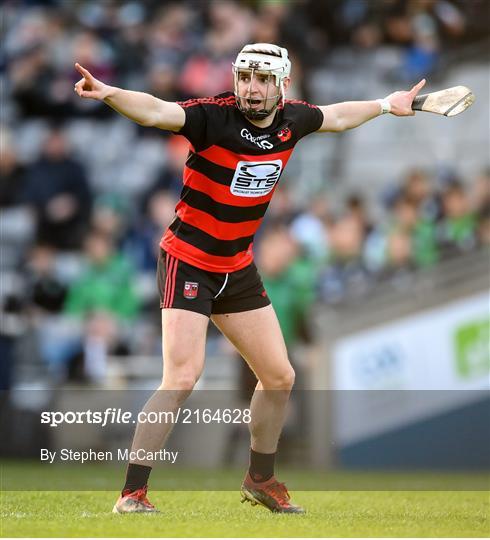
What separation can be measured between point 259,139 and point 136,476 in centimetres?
177

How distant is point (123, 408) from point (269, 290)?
1.67m

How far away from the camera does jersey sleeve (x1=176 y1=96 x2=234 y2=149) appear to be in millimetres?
6078

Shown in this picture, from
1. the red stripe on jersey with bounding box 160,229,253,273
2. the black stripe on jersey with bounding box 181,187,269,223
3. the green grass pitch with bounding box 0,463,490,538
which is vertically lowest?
the green grass pitch with bounding box 0,463,490,538

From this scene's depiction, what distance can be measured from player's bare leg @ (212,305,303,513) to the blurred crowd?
461 cm

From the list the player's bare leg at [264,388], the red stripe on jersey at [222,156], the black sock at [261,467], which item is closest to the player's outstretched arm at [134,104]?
the red stripe on jersey at [222,156]

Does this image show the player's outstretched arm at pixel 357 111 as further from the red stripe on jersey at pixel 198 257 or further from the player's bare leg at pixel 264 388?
the player's bare leg at pixel 264 388

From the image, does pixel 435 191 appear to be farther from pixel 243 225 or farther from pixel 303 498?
pixel 243 225

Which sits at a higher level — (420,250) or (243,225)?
(243,225)

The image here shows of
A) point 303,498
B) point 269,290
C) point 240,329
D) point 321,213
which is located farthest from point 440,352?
point 240,329

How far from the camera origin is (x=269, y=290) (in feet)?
37.1

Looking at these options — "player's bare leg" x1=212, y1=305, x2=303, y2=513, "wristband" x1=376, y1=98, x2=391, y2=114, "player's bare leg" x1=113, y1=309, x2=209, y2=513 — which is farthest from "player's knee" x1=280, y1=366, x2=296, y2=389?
"wristband" x1=376, y1=98, x2=391, y2=114

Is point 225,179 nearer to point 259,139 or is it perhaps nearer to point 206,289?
point 259,139

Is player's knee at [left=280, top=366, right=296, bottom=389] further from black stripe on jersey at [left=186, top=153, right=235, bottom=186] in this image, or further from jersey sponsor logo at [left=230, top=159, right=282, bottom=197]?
black stripe on jersey at [left=186, top=153, right=235, bottom=186]

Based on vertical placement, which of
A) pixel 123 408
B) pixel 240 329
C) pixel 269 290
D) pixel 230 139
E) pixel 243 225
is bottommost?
pixel 123 408
